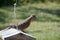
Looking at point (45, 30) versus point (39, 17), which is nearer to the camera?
point (45, 30)

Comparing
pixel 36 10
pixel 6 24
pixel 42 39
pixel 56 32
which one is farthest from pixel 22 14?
pixel 42 39

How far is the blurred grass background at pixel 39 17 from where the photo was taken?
709cm

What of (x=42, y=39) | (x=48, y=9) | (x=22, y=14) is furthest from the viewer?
(x=48, y=9)

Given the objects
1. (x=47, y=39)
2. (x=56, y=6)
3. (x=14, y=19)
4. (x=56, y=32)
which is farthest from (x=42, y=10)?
(x=47, y=39)

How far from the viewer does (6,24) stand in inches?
315

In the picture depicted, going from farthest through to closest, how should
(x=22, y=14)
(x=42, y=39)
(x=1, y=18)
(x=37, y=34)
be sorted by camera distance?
1. (x=22, y=14)
2. (x=1, y=18)
3. (x=37, y=34)
4. (x=42, y=39)

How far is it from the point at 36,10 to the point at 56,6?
1134 mm

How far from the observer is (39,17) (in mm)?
8953

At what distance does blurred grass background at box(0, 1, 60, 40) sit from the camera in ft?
23.3

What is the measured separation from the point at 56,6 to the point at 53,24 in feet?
8.57

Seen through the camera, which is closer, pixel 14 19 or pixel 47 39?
pixel 47 39

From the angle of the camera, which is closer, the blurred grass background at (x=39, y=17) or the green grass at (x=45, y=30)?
the green grass at (x=45, y=30)

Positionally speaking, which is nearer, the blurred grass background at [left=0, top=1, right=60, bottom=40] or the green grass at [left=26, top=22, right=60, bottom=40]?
the green grass at [left=26, top=22, right=60, bottom=40]

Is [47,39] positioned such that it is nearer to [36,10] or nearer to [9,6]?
[36,10]
